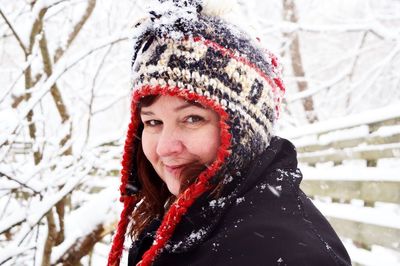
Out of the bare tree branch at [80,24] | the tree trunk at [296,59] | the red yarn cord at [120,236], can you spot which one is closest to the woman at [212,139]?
the red yarn cord at [120,236]

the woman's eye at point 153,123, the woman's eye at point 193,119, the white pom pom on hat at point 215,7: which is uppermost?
the white pom pom on hat at point 215,7

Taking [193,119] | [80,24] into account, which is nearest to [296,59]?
[80,24]

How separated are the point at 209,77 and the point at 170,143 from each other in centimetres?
27

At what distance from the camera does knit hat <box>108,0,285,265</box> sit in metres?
1.44

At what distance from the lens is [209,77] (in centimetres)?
148

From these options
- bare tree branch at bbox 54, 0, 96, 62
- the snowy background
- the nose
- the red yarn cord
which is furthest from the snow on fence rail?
bare tree branch at bbox 54, 0, 96, 62

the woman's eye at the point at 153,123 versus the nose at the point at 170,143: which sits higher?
the woman's eye at the point at 153,123

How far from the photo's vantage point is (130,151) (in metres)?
1.94

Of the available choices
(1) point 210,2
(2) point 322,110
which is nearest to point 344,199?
(1) point 210,2

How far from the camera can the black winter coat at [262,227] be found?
116 cm

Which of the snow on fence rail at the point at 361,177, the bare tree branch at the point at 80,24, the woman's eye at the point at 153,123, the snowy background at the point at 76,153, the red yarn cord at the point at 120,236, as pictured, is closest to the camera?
the woman's eye at the point at 153,123

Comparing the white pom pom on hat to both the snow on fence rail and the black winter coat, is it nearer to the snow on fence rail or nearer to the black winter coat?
the black winter coat

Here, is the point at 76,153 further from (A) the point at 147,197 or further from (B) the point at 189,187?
(B) the point at 189,187

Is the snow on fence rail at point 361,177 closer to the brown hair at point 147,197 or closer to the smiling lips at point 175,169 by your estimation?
the brown hair at point 147,197
